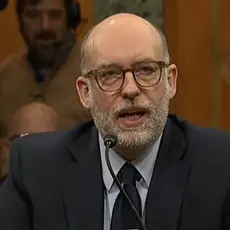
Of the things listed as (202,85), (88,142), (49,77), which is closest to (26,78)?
(49,77)

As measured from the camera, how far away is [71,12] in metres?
2.67

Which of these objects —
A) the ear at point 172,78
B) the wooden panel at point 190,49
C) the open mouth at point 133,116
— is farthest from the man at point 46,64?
the open mouth at point 133,116

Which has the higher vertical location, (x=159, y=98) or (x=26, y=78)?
(x=159, y=98)

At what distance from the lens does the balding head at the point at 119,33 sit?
1.43 m

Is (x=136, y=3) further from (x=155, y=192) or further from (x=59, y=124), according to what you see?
(x=155, y=192)

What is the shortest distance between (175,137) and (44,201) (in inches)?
12.5

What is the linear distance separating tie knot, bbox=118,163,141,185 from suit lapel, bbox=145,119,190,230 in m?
0.04

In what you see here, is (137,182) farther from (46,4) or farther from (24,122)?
(46,4)

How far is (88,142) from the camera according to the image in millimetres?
1560

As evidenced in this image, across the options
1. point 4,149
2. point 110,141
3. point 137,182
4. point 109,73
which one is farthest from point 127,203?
point 4,149

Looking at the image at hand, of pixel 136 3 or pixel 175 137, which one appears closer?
pixel 175 137

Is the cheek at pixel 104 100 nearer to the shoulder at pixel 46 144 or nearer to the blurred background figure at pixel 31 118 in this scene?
the shoulder at pixel 46 144

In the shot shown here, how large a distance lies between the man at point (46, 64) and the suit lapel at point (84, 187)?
1.07 metres

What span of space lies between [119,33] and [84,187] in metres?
0.34
